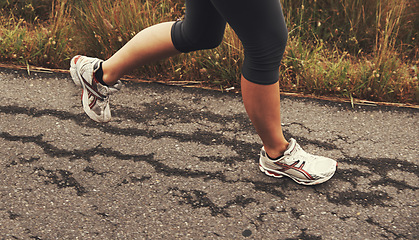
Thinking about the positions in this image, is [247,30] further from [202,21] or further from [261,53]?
[202,21]

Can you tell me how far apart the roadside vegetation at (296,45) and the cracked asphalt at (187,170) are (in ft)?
0.59

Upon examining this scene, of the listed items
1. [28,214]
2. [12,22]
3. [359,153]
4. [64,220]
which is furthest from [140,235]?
[12,22]

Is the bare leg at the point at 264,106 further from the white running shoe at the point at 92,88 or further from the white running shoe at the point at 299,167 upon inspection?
the white running shoe at the point at 92,88

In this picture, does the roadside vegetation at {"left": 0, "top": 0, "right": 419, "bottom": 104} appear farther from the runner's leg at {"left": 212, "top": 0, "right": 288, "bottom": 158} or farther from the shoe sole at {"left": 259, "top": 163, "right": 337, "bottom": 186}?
the runner's leg at {"left": 212, "top": 0, "right": 288, "bottom": 158}

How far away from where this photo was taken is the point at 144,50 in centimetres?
230

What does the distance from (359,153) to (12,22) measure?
10.1 feet

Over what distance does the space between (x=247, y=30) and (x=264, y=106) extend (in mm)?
372

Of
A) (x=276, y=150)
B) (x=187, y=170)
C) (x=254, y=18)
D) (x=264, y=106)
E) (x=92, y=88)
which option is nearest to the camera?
(x=254, y=18)

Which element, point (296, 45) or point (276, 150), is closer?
point (276, 150)

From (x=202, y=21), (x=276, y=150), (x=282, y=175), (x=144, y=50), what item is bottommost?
(x=282, y=175)

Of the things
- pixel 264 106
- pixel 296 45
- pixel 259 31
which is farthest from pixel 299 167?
pixel 296 45

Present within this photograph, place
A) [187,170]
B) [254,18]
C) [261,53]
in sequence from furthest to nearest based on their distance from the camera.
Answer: [187,170]
[261,53]
[254,18]

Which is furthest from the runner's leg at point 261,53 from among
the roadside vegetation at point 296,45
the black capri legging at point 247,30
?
the roadside vegetation at point 296,45

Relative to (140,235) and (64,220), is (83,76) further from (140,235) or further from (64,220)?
(140,235)
